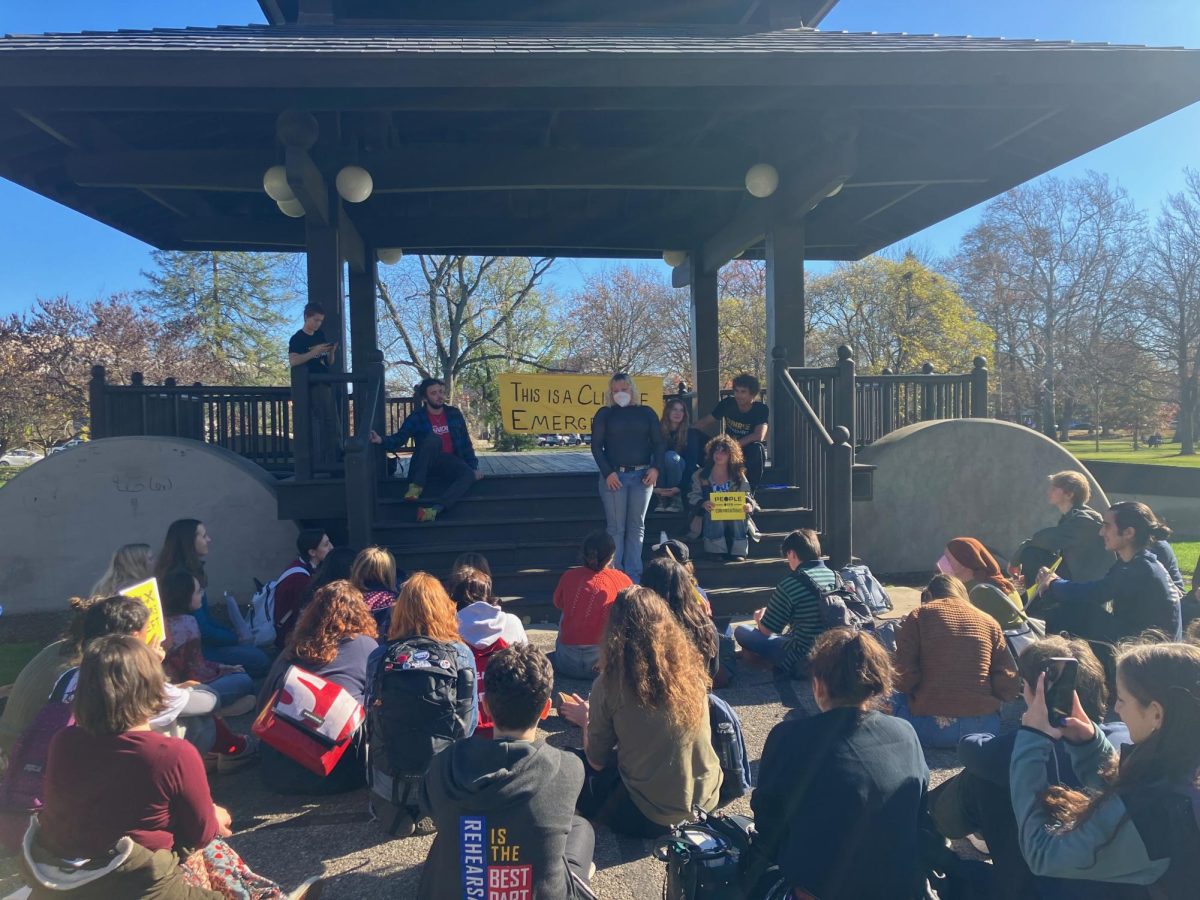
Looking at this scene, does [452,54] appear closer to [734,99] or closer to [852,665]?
[734,99]

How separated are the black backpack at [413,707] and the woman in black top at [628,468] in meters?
3.52

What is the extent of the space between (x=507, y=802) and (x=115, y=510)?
280 inches

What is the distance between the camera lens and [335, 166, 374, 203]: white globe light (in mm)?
8336

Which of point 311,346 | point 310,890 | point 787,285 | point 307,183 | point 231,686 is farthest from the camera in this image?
point 787,285

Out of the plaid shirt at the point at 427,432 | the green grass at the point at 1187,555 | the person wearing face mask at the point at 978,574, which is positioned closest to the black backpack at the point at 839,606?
the person wearing face mask at the point at 978,574

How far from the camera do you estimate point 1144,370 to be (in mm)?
35844

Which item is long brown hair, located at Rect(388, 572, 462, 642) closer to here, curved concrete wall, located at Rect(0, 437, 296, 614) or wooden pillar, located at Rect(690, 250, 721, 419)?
curved concrete wall, located at Rect(0, 437, 296, 614)

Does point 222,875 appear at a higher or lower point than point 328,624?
lower

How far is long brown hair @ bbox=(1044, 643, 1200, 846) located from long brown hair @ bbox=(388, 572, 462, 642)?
2.47 meters

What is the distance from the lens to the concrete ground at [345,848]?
129 inches

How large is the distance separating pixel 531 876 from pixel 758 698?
122 inches

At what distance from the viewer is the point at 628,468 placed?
23.3 feet

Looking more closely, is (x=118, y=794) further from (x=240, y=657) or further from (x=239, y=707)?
(x=240, y=657)

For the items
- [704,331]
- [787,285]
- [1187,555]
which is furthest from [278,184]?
[1187,555]
